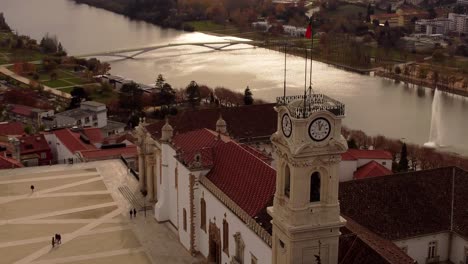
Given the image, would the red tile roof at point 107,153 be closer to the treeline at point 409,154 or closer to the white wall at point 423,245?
the treeline at point 409,154

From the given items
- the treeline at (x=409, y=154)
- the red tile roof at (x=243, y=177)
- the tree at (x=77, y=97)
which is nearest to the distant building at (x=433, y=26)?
the treeline at (x=409, y=154)

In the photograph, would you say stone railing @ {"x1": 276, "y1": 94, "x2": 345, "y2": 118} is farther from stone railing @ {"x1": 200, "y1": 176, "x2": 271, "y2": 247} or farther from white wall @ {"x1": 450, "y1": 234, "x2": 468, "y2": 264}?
white wall @ {"x1": 450, "y1": 234, "x2": 468, "y2": 264}

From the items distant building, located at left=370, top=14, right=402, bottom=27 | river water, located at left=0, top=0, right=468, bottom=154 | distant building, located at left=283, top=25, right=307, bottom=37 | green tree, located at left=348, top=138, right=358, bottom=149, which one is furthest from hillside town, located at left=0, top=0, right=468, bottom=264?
distant building, located at left=370, top=14, right=402, bottom=27

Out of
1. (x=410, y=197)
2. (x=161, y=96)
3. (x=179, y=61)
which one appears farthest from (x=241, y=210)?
(x=179, y=61)

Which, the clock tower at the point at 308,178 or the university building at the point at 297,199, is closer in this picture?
the clock tower at the point at 308,178

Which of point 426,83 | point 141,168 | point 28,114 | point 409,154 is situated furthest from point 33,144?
point 426,83

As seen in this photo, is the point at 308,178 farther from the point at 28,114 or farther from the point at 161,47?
the point at 161,47
